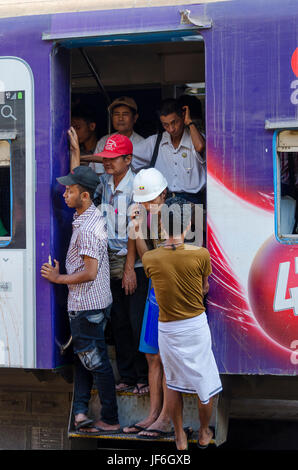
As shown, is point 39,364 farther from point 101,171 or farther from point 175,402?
point 101,171

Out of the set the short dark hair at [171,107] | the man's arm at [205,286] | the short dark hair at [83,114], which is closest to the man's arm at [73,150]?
the short dark hair at [171,107]

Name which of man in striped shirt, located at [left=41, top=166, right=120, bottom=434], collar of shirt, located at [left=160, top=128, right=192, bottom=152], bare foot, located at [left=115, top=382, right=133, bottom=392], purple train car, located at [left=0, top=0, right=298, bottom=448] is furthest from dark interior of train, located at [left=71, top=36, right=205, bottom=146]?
bare foot, located at [left=115, top=382, right=133, bottom=392]

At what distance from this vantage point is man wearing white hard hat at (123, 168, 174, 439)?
12.5 ft

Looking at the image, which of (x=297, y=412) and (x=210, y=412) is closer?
(x=210, y=412)

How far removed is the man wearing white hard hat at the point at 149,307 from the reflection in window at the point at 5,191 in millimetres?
842

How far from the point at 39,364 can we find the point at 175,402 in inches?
35.2

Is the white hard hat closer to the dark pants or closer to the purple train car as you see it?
the purple train car

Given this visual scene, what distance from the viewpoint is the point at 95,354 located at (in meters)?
3.92

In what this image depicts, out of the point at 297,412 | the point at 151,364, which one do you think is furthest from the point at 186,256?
the point at 297,412

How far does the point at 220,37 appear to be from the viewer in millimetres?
3816

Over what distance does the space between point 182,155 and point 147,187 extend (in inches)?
22.6

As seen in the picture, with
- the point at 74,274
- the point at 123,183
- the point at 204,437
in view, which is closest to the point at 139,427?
the point at 204,437

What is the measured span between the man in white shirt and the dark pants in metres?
0.61

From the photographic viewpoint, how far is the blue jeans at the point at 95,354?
12.8 ft
